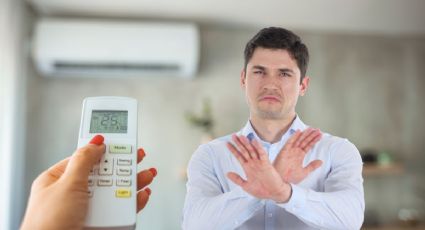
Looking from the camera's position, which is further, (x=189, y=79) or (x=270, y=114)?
(x=189, y=79)

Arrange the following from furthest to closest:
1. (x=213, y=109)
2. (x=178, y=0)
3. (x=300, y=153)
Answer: (x=213, y=109)
(x=178, y=0)
(x=300, y=153)

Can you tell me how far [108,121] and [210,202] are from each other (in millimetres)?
94

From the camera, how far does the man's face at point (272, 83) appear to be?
264mm

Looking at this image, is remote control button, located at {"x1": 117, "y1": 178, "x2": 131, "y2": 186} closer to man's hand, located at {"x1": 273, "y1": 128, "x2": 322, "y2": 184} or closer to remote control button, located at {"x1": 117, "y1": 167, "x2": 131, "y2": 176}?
remote control button, located at {"x1": 117, "y1": 167, "x2": 131, "y2": 176}

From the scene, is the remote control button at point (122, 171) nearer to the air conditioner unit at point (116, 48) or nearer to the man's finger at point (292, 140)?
the man's finger at point (292, 140)

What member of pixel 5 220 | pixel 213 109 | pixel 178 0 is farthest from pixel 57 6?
pixel 5 220

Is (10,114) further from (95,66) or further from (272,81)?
(272,81)

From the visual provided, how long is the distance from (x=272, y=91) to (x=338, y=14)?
1.20 feet

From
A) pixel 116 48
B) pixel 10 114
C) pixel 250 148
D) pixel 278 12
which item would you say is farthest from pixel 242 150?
pixel 116 48

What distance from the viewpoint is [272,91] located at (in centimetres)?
26

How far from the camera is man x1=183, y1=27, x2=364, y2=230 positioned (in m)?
0.25

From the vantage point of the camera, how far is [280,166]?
0.80ft

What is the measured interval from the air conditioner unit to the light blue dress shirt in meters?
0.95

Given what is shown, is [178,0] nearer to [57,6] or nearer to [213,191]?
[57,6]
